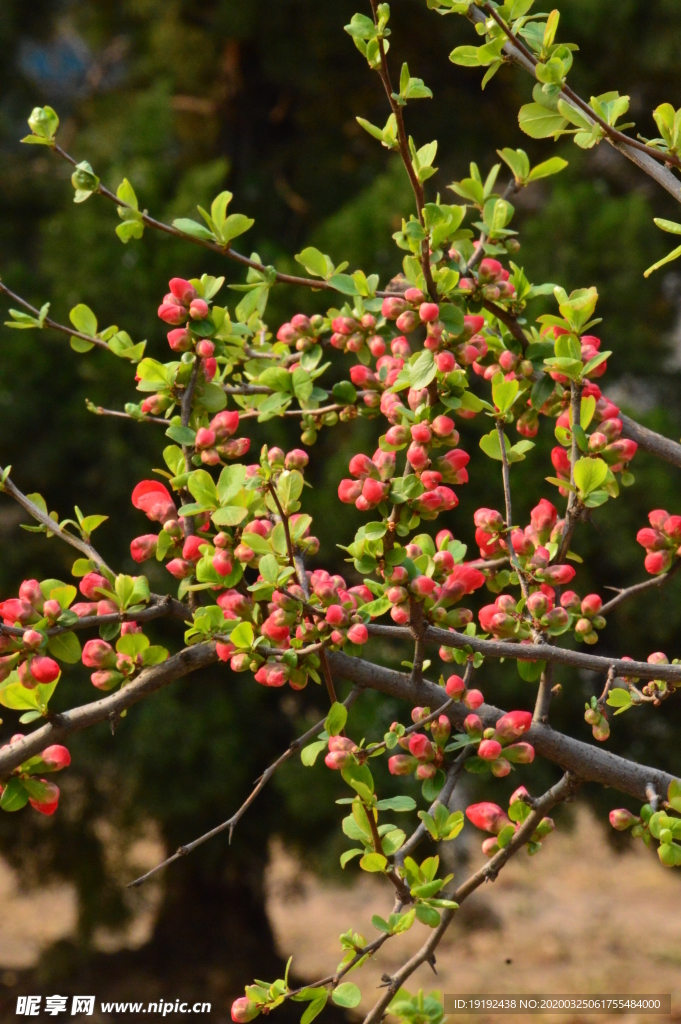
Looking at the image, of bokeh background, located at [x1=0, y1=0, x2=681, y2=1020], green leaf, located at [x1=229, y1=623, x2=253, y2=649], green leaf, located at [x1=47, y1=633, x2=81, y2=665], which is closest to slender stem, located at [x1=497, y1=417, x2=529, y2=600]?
green leaf, located at [x1=229, y1=623, x2=253, y2=649]

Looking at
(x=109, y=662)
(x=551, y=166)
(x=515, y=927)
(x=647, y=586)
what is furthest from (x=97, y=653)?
(x=515, y=927)

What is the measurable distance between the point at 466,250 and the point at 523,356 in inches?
6.6

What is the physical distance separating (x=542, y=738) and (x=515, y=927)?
2.90 meters

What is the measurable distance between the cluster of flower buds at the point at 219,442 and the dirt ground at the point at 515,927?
5.07 ft

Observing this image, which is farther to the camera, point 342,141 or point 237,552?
point 342,141

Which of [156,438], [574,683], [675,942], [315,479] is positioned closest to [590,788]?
[574,683]

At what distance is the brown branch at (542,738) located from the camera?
818 millimetres

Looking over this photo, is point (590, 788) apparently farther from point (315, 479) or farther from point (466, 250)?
point (466, 250)

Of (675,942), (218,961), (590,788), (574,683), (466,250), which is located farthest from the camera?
(675,942)

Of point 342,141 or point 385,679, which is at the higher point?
point 385,679

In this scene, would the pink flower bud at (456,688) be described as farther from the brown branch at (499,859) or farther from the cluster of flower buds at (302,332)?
the cluster of flower buds at (302,332)

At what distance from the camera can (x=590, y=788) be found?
222 centimetres

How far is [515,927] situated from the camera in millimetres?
3461

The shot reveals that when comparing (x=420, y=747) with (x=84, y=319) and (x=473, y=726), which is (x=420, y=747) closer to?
(x=473, y=726)
